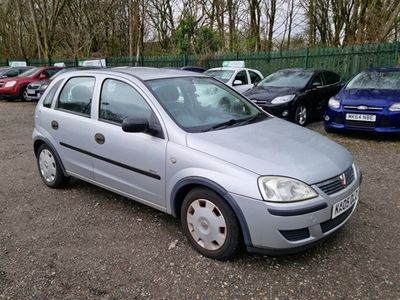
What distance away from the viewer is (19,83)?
1627 centimetres

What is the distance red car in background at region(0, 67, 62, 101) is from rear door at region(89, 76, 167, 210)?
1393 cm

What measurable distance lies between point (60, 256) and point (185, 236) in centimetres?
114

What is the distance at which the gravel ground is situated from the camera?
2.83 m

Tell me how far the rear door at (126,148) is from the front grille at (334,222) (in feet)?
4.70

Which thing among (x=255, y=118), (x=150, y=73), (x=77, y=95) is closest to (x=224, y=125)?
(x=255, y=118)

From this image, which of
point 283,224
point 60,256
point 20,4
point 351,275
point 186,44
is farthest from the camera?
point 20,4

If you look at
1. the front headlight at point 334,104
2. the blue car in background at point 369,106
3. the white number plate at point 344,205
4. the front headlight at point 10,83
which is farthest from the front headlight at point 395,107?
the front headlight at point 10,83

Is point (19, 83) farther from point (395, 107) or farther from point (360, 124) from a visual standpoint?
point (395, 107)

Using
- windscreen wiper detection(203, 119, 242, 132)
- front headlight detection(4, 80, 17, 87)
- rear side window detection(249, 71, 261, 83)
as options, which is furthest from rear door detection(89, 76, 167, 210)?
front headlight detection(4, 80, 17, 87)

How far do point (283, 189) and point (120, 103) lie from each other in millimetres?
1977

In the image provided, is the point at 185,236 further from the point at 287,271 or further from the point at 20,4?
the point at 20,4

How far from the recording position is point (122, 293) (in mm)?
2809

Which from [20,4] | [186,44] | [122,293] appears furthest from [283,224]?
[20,4]

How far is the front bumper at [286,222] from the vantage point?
278 cm
